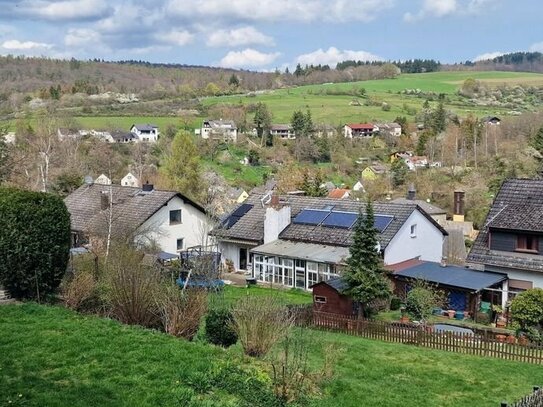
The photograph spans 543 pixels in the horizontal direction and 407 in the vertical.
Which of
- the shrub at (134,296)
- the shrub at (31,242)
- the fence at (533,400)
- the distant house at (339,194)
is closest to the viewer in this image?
the fence at (533,400)

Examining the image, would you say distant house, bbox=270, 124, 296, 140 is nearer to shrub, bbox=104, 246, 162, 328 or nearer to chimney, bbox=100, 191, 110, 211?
chimney, bbox=100, 191, 110, 211

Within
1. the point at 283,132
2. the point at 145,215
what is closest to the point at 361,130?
the point at 283,132

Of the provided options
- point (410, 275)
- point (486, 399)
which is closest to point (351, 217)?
point (410, 275)

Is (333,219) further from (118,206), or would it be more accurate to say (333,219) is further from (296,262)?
(118,206)

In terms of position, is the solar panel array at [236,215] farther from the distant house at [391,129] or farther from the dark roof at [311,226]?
the distant house at [391,129]

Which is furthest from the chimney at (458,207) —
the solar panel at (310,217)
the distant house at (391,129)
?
the distant house at (391,129)

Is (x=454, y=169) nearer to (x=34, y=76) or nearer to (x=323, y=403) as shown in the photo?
(x=323, y=403)

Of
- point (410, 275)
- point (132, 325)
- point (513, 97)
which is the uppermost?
point (513, 97)
